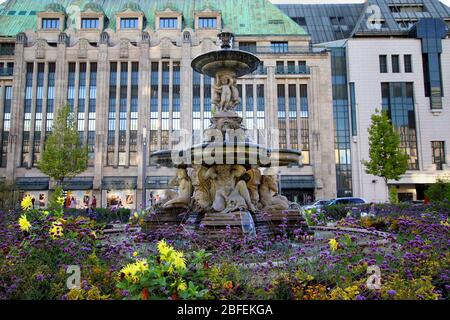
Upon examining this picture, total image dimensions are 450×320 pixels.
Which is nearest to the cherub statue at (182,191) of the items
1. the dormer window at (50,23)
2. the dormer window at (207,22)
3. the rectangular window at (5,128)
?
the dormer window at (207,22)

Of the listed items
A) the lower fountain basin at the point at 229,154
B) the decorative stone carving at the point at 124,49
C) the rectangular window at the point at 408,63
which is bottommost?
the lower fountain basin at the point at 229,154

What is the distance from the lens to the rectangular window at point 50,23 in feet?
160

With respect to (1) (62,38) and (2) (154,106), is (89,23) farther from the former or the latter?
(2) (154,106)

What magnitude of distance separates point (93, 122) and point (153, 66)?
403 inches

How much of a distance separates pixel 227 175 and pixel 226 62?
3900mm

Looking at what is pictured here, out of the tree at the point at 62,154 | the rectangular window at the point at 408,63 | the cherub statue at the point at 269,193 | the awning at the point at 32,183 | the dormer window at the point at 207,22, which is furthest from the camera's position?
the dormer window at the point at 207,22

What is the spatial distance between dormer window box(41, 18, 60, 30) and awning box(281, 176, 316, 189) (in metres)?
35.7

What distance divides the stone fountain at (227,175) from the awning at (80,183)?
113 feet

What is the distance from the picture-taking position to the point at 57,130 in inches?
1396

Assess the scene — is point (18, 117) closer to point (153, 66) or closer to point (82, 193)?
point (82, 193)

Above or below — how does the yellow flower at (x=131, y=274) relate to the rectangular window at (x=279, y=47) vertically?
below

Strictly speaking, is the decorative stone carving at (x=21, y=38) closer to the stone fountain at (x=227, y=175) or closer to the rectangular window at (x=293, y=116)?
the rectangular window at (x=293, y=116)

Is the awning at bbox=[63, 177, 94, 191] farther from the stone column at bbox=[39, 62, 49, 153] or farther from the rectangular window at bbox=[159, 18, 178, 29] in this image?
the rectangular window at bbox=[159, 18, 178, 29]

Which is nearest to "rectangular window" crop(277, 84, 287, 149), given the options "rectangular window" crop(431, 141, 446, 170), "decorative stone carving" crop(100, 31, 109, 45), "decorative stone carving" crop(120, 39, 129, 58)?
"rectangular window" crop(431, 141, 446, 170)
